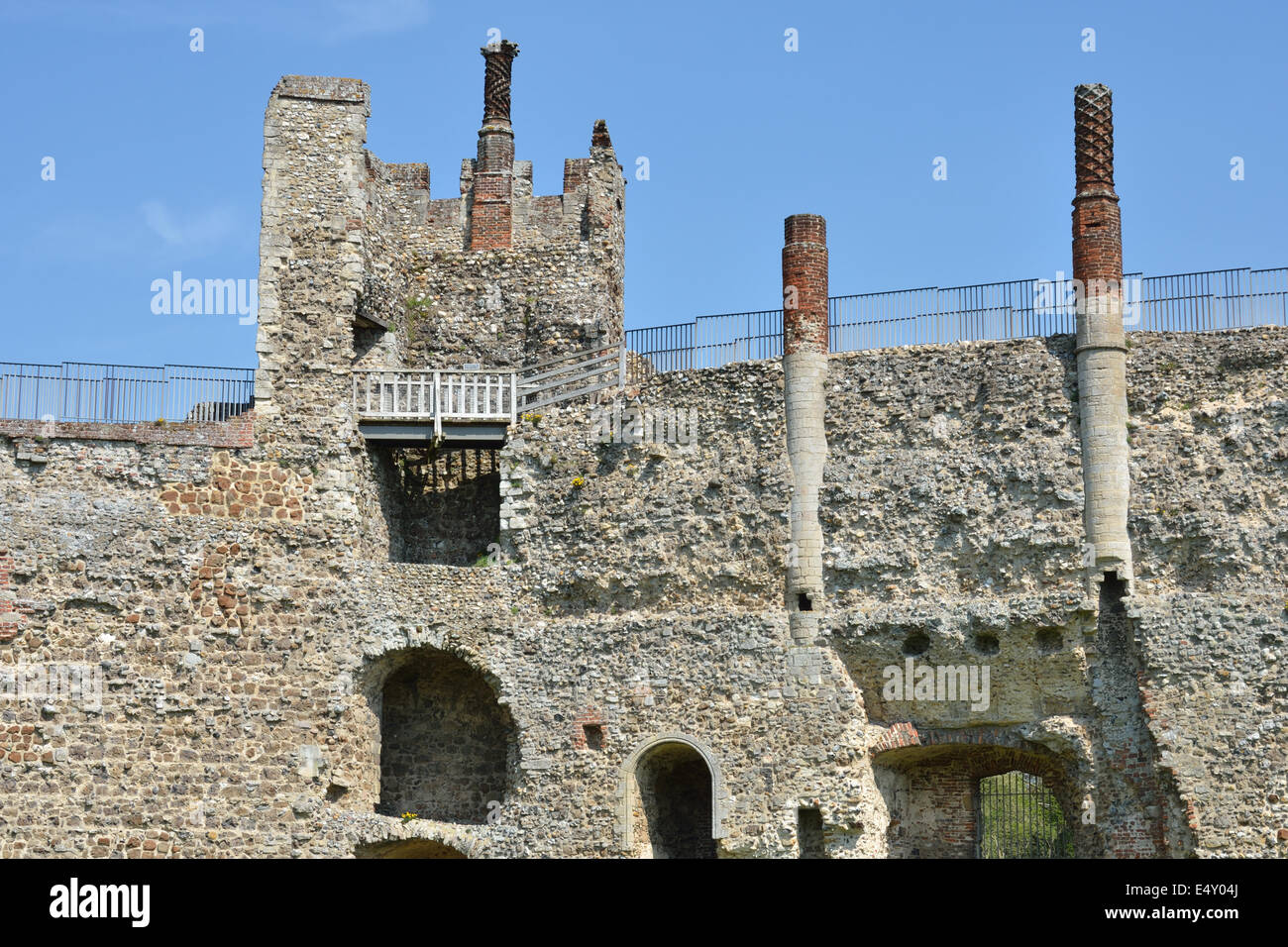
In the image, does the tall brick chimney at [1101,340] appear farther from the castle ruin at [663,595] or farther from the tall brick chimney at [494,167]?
the tall brick chimney at [494,167]

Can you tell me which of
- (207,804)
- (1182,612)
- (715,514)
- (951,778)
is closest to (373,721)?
(207,804)

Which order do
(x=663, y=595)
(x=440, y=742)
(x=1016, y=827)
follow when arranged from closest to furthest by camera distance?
(x=663, y=595) < (x=440, y=742) < (x=1016, y=827)

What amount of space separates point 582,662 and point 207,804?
7.37 meters

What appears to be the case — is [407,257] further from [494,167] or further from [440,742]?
[440,742]

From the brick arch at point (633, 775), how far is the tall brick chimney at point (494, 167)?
40.6ft

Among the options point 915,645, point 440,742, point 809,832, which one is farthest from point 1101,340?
point 440,742

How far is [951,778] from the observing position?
126ft

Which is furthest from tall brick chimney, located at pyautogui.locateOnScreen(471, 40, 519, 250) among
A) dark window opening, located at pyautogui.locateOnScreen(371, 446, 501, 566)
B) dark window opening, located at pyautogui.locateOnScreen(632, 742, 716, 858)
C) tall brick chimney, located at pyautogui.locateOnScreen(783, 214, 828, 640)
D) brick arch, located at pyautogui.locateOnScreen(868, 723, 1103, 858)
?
brick arch, located at pyautogui.locateOnScreen(868, 723, 1103, 858)

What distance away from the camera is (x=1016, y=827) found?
168 ft

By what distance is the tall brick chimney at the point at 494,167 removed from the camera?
1710 inches

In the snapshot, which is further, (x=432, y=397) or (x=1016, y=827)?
(x=1016, y=827)

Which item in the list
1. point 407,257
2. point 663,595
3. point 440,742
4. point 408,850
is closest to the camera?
point 663,595

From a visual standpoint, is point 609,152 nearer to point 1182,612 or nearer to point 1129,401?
point 1129,401

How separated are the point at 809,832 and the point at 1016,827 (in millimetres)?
16949
